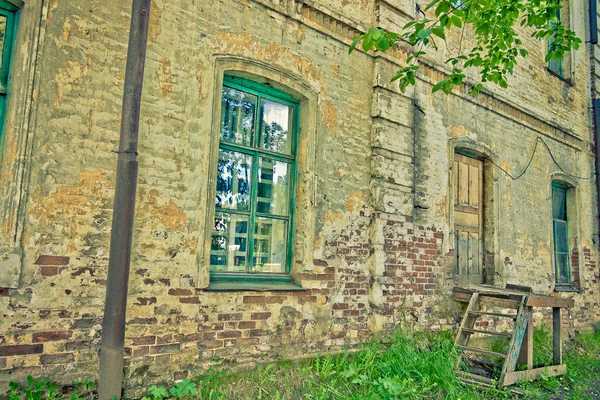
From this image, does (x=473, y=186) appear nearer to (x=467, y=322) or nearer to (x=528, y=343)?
(x=467, y=322)

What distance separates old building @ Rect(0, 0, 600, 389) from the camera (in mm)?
3256

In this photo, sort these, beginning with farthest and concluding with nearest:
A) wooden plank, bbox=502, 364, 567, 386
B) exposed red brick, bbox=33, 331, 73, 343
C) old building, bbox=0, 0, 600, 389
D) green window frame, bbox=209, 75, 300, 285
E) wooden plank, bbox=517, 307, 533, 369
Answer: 1. wooden plank, bbox=517, 307, 533, 369
2. wooden plank, bbox=502, 364, 567, 386
3. green window frame, bbox=209, 75, 300, 285
4. old building, bbox=0, 0, 600, 389
5. exposed red brick, bbox=33, 331, 73, 343

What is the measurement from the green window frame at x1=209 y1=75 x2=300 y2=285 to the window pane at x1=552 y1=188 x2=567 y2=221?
6.27m

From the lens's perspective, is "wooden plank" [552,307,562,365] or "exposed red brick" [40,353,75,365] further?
"wooden plank" [552,307,562,365]

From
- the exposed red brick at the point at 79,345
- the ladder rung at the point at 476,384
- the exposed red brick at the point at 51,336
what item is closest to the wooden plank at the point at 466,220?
the ladder rung at the point at 476,384

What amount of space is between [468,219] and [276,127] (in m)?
3.65

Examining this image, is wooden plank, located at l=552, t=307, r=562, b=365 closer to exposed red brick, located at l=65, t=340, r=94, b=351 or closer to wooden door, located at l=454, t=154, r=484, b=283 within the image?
wooden door, located at l=454, t=154, r=484, b=283

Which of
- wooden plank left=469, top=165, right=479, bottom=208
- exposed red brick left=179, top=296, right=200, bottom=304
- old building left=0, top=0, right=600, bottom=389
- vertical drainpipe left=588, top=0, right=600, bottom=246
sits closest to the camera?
old building left=0, top=0, right=600, bottom=389

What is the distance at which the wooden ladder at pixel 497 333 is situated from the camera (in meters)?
4.92

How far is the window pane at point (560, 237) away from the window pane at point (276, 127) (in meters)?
6.42

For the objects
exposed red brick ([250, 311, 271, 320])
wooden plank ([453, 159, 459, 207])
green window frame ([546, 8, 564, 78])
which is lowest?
exposed red brick ([250, 311, 271, 320])

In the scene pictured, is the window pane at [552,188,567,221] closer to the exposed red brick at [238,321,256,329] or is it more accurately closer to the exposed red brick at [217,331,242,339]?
the exposed red brick at [238,321,256,329]

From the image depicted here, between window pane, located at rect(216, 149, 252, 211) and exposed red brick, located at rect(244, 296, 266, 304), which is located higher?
window pane, located at rect(216, 149, 252, 211)

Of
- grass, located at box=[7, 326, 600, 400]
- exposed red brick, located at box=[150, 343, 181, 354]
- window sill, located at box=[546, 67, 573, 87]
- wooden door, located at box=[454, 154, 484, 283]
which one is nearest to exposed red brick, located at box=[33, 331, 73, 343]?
grass, located at box=[7, 326, 600, 400]
